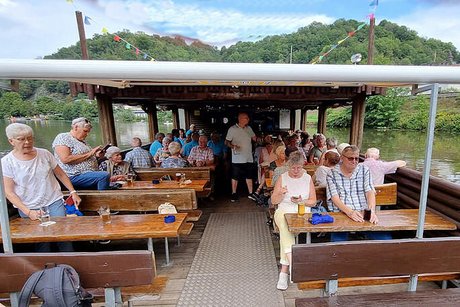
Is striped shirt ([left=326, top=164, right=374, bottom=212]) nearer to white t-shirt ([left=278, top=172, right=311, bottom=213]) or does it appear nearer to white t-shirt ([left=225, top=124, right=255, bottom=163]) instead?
white t-shirt ([left=278, top=172, right=311, bottom=213])

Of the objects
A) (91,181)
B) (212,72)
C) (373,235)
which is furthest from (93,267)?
(373,235)

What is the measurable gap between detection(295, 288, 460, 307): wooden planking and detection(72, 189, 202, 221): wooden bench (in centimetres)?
159

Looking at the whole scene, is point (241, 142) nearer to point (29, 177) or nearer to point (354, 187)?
point (354, 187)

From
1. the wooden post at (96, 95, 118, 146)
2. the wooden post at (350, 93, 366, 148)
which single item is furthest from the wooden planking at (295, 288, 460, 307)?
the wooden post at (96, 95, 118, 146)

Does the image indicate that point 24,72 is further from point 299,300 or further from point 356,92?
point 356,92

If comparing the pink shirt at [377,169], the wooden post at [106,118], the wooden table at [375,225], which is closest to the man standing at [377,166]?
the pink shirt at [377,169]

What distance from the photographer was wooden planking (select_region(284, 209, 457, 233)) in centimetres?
199

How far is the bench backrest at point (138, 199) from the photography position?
269 cm

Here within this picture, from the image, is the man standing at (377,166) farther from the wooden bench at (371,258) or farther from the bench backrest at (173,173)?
the bench backrest at (173,173)

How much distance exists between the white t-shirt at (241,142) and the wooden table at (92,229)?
2.30 m

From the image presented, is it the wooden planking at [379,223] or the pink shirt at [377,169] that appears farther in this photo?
the pink shirt at [377,169]

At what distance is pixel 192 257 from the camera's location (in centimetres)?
271

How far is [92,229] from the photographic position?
81.1 inches

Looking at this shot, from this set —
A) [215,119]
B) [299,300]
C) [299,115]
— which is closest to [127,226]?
[299,300]
